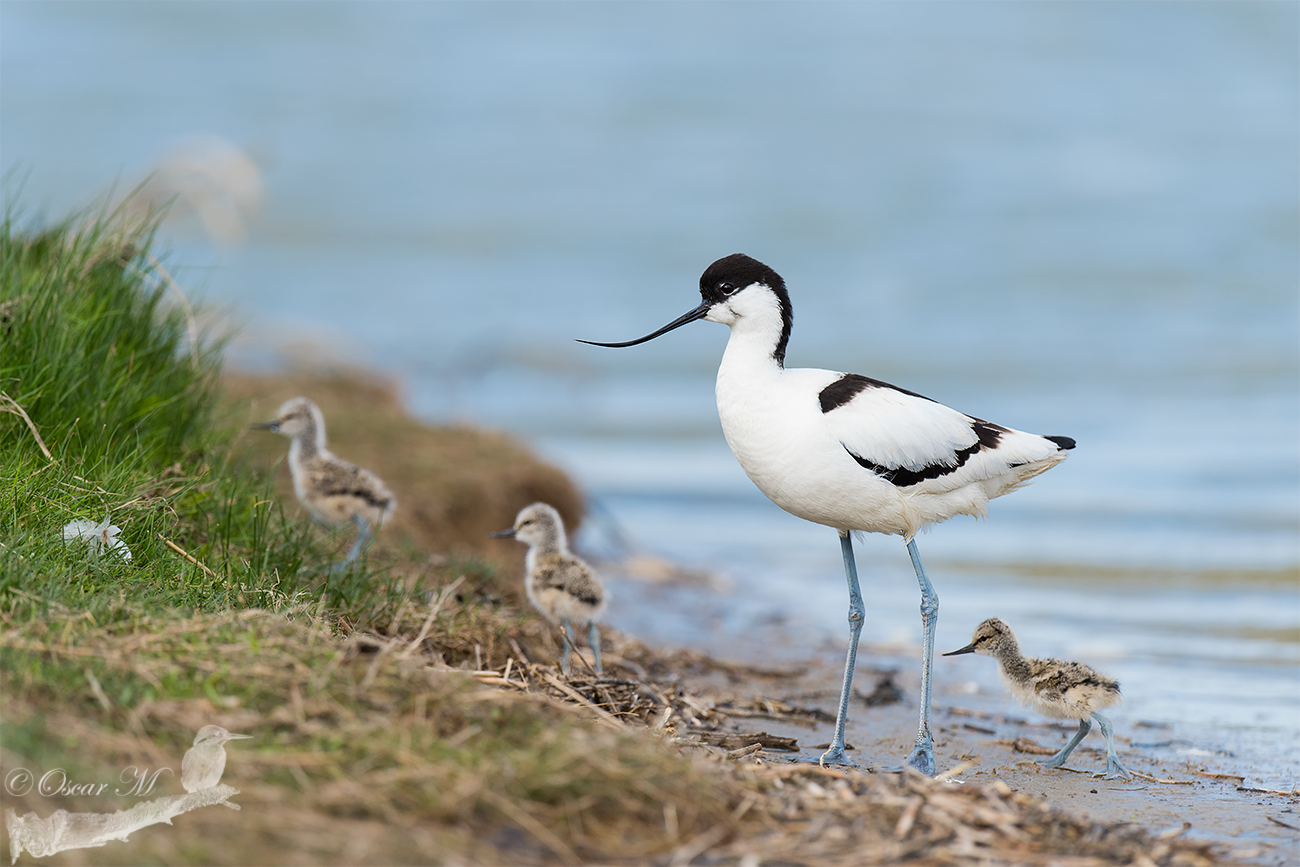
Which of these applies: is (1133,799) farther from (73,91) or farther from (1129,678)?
(73,91)

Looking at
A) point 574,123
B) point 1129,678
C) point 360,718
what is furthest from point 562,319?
point 360,718

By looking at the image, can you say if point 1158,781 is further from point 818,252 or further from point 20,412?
point 818,252

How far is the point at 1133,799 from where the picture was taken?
4.34 meters

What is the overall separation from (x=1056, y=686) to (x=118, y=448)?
3.83 metres

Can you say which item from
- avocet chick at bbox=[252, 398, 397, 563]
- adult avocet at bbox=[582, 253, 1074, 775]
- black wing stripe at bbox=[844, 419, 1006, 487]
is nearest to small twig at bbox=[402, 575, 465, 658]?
avocet chick at bbox=[252, 398, 397, 563]

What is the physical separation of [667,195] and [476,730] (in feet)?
73.9

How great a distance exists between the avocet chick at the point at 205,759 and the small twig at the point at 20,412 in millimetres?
1991

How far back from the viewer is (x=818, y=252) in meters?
21.6

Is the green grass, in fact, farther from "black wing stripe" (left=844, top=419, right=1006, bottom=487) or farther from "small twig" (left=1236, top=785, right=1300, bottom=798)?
"small twig" (left=1236, top=785, right=1300, bottom=798)

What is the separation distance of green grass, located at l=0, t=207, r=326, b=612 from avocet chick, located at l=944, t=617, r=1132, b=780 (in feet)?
9.20

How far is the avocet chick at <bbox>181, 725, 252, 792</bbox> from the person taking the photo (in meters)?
2.98

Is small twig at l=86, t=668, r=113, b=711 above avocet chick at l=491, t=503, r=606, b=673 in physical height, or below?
below

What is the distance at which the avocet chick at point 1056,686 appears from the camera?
4816 millimetres

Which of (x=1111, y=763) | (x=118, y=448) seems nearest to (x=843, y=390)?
(x=1111, y=763)
